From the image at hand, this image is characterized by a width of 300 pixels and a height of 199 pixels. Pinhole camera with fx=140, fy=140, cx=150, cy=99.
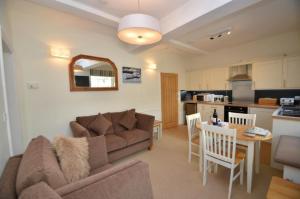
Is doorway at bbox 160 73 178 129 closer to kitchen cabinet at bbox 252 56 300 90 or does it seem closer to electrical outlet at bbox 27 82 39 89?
kitchen cabinet at bbox 252 56 300 90

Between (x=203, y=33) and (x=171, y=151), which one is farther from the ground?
(x=203, y=33)

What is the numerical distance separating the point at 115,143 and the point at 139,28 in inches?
81.4

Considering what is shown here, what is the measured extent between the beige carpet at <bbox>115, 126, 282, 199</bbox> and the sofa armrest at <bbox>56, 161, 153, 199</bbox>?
95 centimetres

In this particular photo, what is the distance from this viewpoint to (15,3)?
2.38 metres

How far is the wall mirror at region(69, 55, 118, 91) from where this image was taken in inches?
123

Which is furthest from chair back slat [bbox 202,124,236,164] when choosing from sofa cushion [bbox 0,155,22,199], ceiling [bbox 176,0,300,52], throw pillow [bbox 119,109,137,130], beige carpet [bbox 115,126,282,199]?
ceiling [bbox 176,0,300,52]

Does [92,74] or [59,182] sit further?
[92,74]

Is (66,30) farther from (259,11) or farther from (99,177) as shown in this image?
(259,11)

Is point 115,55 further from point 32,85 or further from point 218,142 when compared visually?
point 218,142

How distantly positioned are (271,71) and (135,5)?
3.94 m

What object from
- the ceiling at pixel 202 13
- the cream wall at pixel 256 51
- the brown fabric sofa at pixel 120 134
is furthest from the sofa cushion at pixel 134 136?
the cream wall at pixel 256 51

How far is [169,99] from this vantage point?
5375mm

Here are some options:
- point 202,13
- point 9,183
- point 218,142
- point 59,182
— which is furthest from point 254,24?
point 9,183

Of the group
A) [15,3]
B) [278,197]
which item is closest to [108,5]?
[15,3]
